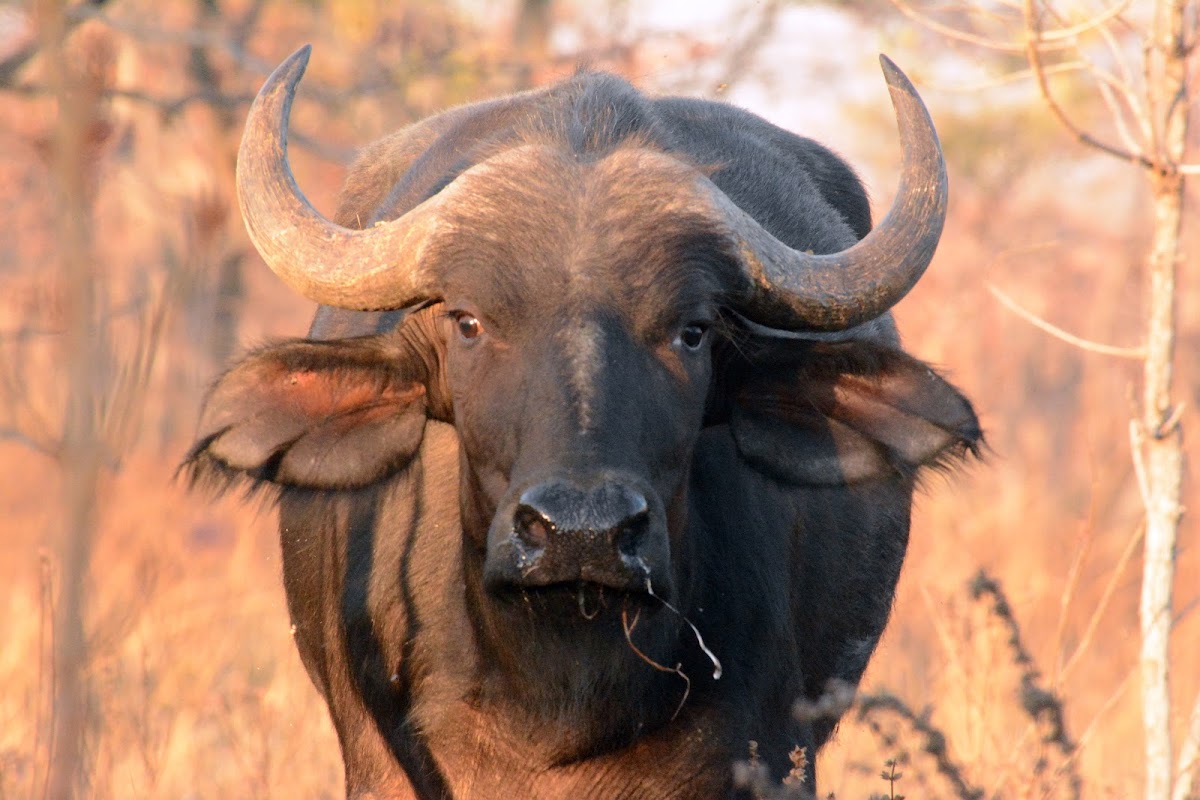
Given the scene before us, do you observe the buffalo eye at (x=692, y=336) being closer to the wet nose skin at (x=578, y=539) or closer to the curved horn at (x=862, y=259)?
the curved horn at (x=862, y=259)

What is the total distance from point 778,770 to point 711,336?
50.4 inches

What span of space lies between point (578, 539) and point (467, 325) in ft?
2.79

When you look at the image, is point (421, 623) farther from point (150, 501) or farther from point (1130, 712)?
point (150, 501)

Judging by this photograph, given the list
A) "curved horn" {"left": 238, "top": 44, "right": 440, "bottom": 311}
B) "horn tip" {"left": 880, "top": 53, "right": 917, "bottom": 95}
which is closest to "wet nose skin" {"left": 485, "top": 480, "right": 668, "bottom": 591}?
"curved horn" {"left": 238, "top": 44, "right": 440, "bottom": 311}

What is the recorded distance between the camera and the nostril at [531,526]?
3432 millimetres

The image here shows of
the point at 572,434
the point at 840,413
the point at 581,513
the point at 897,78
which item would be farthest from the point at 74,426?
the point at 897,78

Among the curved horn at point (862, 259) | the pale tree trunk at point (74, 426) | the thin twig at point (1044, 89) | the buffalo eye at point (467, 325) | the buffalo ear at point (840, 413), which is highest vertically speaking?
→ the thin twig at point (1044, 89)

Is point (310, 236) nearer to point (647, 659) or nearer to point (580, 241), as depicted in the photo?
point (580, 241)

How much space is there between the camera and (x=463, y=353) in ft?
13.2

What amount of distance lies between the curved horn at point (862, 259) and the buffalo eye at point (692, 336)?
6.4 inches

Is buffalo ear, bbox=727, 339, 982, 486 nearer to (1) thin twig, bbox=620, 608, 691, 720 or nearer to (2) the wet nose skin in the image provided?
(1) thin twig, bbox=620, 608, 691, 720

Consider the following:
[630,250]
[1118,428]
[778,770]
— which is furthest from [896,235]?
[1118,428]

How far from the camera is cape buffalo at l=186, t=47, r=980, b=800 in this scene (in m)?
3.85

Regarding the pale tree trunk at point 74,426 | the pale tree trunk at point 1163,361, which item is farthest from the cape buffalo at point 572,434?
the pale tree trunk at point 74,426
